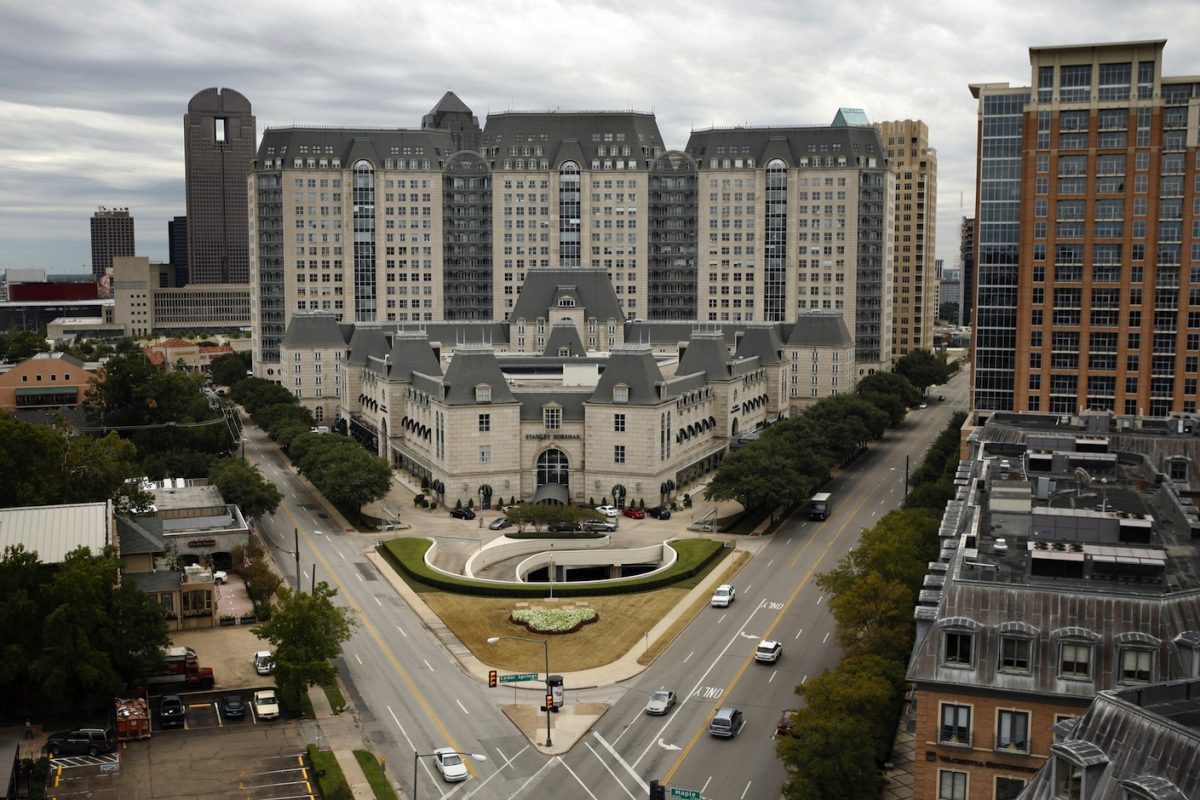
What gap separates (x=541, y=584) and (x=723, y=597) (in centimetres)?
1718

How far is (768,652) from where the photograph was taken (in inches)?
3775

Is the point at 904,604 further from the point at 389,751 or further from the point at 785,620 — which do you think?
the point at 389,751

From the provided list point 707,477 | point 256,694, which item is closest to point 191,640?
point 256,694

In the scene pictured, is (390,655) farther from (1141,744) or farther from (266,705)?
(1141,744)

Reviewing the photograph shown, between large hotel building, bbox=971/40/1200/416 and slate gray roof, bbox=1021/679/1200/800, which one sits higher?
large hotel building, bbox=971/40/1200/416

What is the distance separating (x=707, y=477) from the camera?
568ft

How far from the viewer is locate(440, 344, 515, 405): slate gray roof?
153 meters

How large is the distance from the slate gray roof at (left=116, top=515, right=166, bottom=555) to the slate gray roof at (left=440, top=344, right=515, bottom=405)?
45183mm

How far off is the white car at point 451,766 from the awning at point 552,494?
74798 mm

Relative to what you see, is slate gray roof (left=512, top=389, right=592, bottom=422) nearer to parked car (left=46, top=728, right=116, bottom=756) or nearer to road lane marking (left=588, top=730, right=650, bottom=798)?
road lane marking (left=588, top=730, right=650, bottom=798)

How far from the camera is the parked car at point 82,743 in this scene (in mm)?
78812

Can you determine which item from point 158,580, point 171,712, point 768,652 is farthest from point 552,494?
point 171,712

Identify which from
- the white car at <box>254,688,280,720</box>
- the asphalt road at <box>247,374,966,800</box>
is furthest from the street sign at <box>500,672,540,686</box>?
the white car at <box>254,688,280,720</box>

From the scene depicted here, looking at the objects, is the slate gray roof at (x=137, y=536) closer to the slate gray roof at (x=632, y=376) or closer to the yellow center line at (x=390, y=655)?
the yellow center line at (x=390, y=655)
